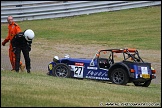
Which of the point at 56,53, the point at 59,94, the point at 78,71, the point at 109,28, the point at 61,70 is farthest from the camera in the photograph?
the point at 109,28

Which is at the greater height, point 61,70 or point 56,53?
point 56,53

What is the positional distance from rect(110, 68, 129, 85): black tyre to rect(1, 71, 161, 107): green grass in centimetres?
154

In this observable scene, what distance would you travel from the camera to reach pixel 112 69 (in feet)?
47.1

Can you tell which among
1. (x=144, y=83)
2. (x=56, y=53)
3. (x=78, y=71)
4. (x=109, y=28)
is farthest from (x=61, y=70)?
(x=109, y=28)

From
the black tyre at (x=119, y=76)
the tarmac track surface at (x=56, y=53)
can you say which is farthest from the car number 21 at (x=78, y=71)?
the tarmac track surface at (x=56, y=53)

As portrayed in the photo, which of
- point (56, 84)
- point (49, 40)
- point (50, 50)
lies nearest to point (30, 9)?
point (49, 40)

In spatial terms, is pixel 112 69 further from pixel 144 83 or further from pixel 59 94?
pixel 59 94

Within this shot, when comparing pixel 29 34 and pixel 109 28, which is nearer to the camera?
pixel 29 34

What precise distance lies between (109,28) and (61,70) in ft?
37.1

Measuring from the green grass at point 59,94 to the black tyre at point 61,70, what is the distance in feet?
7.12

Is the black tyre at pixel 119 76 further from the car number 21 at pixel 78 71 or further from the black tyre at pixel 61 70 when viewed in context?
the black tyre at pixel 61 70

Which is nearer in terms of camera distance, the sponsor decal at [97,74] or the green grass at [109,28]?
the sponsor decal at [97,74]

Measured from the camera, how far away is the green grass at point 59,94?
964 centimetres

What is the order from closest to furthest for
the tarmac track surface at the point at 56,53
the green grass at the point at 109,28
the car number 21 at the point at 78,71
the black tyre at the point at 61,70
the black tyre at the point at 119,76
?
the black tyre at the point at 119,76
the car number 21 at the point at 78,71
the black tyre at the point at 61,70
the tarmac track surface at the point at 56,53
the green grass at the point at 109,28
